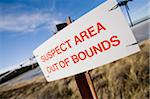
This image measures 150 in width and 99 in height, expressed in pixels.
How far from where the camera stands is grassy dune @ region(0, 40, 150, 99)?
4.55m

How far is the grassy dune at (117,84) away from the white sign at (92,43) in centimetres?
288

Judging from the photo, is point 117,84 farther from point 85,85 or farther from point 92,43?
point 92,43

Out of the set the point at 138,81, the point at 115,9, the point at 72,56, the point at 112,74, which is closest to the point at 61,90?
the point at 112,74

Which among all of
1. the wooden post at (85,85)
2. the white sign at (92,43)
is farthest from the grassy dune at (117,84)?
the white sign at (92,43)

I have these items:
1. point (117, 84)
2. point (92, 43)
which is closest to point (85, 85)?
point (92, 43)

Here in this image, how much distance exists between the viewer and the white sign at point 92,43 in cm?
151

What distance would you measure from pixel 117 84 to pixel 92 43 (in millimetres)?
3398

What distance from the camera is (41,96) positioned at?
6148 millimetres

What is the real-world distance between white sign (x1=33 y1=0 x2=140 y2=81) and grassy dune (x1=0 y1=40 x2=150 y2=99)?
288 cm

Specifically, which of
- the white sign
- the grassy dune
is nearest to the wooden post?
the white sign

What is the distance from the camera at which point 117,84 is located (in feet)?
16.0

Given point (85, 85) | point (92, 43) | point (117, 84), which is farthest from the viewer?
point (117, 84)

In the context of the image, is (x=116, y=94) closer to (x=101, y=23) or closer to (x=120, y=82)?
(x=120, y=82)

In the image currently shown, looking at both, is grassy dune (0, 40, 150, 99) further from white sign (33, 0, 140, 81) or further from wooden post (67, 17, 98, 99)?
white sign (33, 0, 140, 81)
